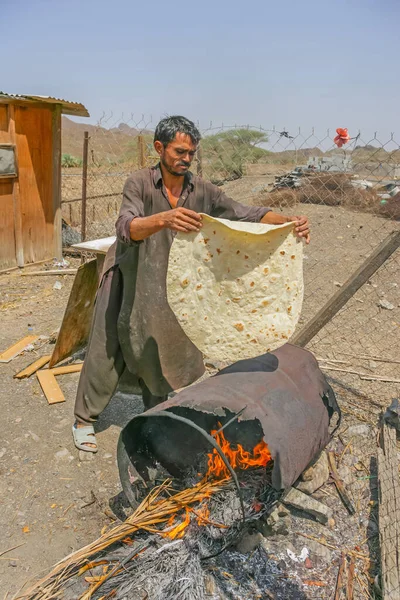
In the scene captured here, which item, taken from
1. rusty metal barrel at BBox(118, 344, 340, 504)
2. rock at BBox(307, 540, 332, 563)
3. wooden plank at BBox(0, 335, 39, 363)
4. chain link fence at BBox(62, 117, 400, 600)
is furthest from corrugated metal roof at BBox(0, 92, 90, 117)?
rock at BBox(307, 540, 332, 563)

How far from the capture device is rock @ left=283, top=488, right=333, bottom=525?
9.70 feet

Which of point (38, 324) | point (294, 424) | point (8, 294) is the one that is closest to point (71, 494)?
point (294, 424)

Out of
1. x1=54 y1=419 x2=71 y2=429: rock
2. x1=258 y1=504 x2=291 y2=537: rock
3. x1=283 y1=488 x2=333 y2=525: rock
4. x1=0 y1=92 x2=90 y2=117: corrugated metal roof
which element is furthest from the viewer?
x1=0 y1=92 x2=90 y2=117: corrugated metal roof

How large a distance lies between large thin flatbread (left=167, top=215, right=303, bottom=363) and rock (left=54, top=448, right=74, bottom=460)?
1.45m

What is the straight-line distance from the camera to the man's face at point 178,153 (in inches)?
120

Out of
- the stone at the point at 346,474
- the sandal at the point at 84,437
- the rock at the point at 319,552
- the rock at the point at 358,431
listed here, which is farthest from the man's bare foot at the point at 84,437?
the rock at the point at 358,431

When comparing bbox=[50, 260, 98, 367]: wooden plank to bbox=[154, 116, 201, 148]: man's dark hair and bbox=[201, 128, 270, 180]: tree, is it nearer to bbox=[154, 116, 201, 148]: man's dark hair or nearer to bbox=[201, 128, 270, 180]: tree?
bbox=[154, 116, 201, 148]: man's dark hair

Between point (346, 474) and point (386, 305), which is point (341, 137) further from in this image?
point (346, 474)

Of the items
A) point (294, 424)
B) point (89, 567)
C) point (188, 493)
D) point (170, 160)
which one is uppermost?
point (170, 160)

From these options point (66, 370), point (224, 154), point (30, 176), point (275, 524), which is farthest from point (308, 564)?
point (224, 154)

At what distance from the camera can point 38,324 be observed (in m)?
6.10

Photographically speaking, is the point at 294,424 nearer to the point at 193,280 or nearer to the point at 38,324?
the point at 193,280

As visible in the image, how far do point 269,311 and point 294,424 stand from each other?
0.64 meters

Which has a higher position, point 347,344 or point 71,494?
point 347,344
